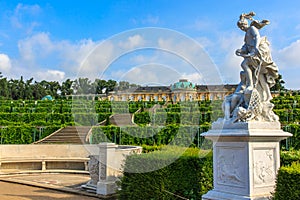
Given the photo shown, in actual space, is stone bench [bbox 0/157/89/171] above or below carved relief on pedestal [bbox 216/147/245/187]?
below

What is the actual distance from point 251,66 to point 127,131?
784 inches

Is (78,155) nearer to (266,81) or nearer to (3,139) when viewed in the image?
(3,139)

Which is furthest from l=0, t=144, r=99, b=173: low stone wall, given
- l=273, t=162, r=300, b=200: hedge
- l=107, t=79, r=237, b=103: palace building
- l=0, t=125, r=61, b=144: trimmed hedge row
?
l=273, t=162, r=300, b=200: hedge

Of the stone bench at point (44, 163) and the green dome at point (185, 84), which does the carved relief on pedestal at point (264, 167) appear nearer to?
the green dome at point (185, 84)

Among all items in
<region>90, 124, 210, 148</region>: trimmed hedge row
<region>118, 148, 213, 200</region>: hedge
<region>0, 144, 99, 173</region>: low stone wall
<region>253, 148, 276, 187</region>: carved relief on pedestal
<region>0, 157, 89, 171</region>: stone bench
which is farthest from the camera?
<region>90, 124, 210, 148</region>: trimmed hedge row

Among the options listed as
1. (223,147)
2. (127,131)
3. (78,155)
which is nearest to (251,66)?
(223,147)

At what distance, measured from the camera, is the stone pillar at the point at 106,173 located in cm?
1028

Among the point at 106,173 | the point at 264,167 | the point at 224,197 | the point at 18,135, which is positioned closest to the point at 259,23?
the point at 264,167

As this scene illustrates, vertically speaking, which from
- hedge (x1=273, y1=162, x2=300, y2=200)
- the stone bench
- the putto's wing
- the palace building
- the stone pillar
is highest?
the putto's wing

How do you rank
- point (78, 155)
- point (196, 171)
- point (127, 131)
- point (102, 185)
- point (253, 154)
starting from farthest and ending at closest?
point (127, 131), point (78, 155), point (102, 185), point (196, 171), point (253, 154)

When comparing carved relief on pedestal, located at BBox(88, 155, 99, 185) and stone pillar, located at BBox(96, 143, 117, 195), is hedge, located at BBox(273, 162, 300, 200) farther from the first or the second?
carved relief on pedestal, located at BBox(88, 155, 99, 185)

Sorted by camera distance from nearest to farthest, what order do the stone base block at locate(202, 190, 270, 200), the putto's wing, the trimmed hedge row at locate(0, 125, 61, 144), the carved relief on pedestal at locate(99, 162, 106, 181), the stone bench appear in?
the stone base block at locate(202, 190, 270, 200), the putto's wing, the carved relief on pedestal at locate(99, 162, 106, 181), the stone bench, the trimmed hedge row at locate(0, 125, 61, 144)

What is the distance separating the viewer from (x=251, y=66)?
6.71 metres

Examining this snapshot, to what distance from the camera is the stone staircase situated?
24322 mm
